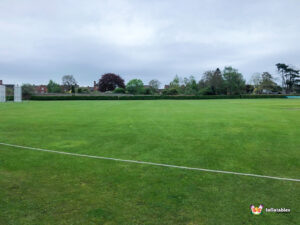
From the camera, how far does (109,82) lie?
9538 cm

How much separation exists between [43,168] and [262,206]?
4615 mm

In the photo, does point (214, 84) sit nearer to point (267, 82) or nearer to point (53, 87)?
point (267, 82)

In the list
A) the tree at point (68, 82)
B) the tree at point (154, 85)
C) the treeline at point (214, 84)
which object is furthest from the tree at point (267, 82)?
the tree at point (68, 82)

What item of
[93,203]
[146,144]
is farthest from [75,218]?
[146,144]

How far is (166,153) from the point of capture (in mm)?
6043

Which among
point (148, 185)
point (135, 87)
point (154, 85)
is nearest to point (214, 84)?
point (154, 85)

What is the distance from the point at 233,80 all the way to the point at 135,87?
41267mm

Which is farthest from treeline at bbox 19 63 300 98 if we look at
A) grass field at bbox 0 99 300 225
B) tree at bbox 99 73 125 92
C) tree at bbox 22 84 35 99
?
grass field at bbox 0 99 300 225

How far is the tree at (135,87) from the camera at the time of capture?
294ft

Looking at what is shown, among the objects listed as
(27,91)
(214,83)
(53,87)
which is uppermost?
(214,83)

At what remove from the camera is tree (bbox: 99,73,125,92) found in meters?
95.4

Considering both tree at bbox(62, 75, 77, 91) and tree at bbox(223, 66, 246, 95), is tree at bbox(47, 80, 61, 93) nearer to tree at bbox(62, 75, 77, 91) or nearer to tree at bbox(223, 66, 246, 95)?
tree at bbox(62, 75, 77, 91)

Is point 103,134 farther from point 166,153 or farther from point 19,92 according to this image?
point 19,92

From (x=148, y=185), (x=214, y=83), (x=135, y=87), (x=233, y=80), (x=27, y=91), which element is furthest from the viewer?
(x=135, y=87)
